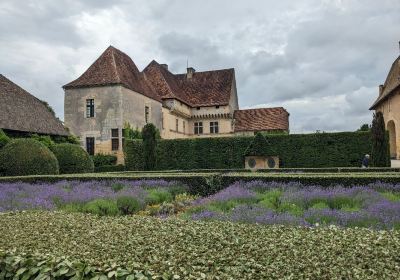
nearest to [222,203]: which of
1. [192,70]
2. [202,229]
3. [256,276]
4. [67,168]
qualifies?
[202,229]

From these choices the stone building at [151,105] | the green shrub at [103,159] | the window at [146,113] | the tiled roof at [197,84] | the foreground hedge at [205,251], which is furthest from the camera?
the tiled roof at [197,84]

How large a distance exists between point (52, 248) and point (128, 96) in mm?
26506

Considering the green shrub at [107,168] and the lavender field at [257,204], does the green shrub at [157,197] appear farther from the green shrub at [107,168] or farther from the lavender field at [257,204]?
the green shrub at [107,168]

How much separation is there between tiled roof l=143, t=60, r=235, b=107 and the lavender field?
2949 cm

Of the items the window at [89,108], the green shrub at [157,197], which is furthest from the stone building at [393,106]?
the green shrub at [157,197]

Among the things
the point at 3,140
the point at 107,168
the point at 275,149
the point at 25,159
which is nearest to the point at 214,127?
the point at 107,168

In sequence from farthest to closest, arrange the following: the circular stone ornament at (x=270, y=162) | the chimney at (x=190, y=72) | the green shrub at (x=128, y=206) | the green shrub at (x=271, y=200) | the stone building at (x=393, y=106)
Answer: the chimney at (x=190, y=72), the stone building at (x=393, y=106), the circular stone ornament at (x=270, y=162), the green shrub at (x=128, y=206), the green shrub at (x=271, y=200)

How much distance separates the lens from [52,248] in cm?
374

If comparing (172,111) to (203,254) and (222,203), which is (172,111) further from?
(203,254)

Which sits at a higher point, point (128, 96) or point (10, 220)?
point (128, 96)

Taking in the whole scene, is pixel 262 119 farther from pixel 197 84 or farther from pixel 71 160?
pixel 71 160

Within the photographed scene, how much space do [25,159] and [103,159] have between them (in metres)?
10.8

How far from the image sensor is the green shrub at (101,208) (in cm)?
739

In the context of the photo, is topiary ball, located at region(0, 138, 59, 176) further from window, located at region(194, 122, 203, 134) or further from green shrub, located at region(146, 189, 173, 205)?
window, located at region(194, 122, 203, 134)
